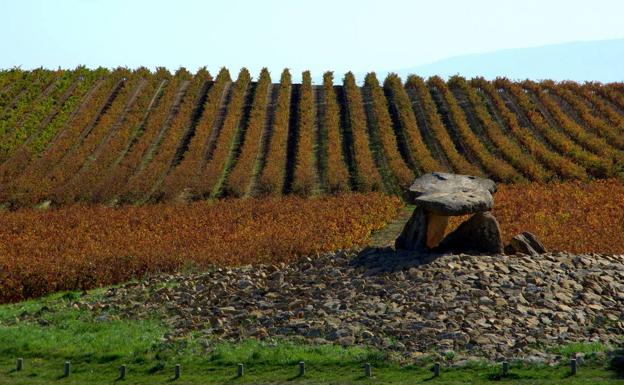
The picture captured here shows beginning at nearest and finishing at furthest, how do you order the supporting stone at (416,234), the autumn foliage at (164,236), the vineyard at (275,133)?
the supporting stone at (416,234) < the autumn foliage at (164,236) < the vineyard at (275,133)

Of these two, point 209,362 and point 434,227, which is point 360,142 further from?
point 209,362

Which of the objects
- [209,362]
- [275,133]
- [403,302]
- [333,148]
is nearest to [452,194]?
[403,302]

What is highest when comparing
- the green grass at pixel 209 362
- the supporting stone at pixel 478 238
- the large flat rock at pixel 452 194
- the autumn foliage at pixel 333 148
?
the autumn foliage at pixel 333 148

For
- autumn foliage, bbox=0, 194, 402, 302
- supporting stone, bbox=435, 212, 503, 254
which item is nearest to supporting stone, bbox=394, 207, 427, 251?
supporting stone, bbox=435, 212, 503, 254

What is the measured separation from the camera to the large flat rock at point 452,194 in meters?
28.1

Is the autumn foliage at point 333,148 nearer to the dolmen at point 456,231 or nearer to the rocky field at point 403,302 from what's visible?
the dolmen at point 456,231

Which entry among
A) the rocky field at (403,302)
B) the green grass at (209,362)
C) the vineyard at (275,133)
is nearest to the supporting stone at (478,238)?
the rocky field at (403,302)

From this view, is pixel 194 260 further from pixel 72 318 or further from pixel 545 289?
pixel 545 289

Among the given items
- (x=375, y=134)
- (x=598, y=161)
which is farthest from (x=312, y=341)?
(x=375, y=134)

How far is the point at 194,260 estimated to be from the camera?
31.3 meters

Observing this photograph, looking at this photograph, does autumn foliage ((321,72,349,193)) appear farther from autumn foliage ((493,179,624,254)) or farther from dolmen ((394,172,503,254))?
dolmen ((394,172,503,254))

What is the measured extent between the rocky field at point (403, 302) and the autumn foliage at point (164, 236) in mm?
2262

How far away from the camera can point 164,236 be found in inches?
1425

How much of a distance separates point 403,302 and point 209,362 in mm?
6322
